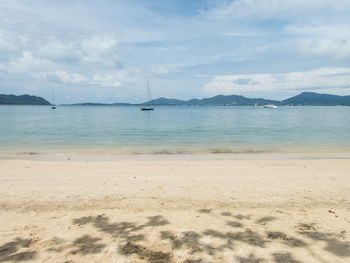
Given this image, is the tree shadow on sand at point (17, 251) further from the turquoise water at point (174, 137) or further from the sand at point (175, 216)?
the turquoise water at point (174, 137)

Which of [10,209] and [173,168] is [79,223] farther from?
[173,168]

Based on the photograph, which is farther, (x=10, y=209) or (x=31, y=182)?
(x=31, y=182)

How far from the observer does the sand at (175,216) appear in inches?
166

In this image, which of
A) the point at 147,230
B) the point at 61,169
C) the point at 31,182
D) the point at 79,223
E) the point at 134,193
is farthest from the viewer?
the point at 61,169

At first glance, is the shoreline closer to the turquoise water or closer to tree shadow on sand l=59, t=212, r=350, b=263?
the turquoise water

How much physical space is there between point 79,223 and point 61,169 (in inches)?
242

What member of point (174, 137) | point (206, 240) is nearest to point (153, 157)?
point (206, 240)

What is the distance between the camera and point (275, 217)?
566cm

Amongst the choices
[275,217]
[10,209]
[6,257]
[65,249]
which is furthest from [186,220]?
[10,209]

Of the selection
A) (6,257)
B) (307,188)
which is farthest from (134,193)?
(307,188)

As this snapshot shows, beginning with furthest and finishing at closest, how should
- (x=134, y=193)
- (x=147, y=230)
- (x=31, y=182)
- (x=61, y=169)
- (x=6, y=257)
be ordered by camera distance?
(x=61, y=169)
(x=31, y=182)
(x=134, y=193)
(x=147, y=230)
(x=6, y=257)

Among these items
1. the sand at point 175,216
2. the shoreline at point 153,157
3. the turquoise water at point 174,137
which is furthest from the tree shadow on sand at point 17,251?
the turquoise water at point 174,137

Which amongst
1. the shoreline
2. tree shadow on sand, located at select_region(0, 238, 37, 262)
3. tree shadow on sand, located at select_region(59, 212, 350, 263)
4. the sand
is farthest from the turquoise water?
tree shadow on sand, located at select_region(0, 238, 37, 262)

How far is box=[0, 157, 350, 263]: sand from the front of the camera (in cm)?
421
